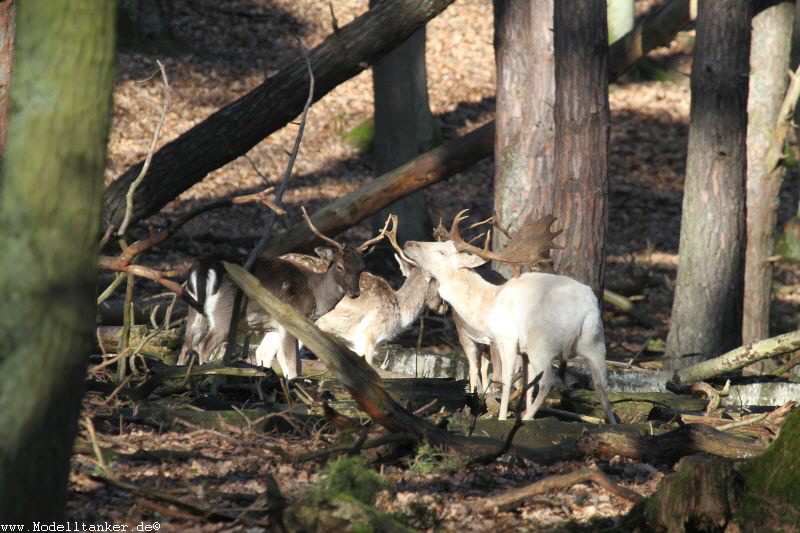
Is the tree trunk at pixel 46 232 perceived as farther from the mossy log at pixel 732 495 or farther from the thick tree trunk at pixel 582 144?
the thick tree trunk at pixel 582 144

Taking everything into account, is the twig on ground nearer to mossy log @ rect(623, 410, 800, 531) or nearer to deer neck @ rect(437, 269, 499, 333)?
mossy log @ rect(623, 410, 800, 531)

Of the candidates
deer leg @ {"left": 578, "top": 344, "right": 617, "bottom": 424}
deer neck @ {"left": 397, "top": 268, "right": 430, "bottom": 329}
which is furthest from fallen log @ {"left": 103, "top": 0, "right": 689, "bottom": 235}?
deer leg @ {"left": 578, "top": 344, "right": 617, "bottom": 424}

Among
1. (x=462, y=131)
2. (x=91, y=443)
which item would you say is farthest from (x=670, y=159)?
(x=91, y=443)

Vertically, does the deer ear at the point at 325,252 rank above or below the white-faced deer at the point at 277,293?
above

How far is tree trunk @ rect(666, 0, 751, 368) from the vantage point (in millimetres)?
11773

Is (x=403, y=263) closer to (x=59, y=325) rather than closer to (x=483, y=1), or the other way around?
(x=59, y=325)

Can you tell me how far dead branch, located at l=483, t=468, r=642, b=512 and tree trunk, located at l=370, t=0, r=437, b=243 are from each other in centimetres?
1143

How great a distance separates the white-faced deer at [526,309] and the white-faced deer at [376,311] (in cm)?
218

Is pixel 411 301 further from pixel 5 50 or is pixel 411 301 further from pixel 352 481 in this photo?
pixel 352 481

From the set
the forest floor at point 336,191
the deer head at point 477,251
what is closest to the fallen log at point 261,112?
the forest floor at point 336,191

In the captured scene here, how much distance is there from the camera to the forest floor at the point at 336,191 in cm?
550

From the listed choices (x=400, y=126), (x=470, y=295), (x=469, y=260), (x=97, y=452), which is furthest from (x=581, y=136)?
(x=400, y=126)

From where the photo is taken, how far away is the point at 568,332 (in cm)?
814

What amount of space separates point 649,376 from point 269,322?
402 centimetres
